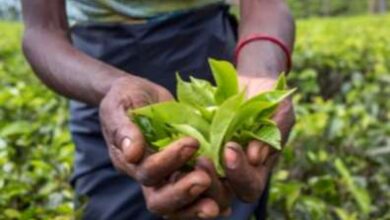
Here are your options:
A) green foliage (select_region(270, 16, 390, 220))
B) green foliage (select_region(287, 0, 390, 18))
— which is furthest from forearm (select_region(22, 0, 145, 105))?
green foliage (select_region(287, 0, 390, 18))

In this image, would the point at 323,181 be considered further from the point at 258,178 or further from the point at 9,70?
the point at 9,70

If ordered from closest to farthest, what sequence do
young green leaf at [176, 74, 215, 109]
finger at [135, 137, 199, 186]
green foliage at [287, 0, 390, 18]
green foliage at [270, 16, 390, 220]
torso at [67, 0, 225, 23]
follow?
1. finger at [135, 137, 199, 186]
2. young green leaf at [176, 74, 215, 109]
3. torso at [67, 0, 225, 23]
4. green foliage at [270, 16, 390, 220]
5. green foliage at [287, 0, 390, 18]

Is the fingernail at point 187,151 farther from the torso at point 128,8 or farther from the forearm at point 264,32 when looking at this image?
the torso at point 128,8

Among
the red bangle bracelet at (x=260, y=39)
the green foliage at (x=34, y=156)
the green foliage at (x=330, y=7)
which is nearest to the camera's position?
the red bangle bracelet at (x=260, y=39)

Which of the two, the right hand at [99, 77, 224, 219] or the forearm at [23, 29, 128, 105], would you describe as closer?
the right hand at [99, 77, 224, 219]

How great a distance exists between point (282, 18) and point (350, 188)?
2.94ft

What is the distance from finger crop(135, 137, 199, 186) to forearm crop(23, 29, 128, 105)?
25 cm

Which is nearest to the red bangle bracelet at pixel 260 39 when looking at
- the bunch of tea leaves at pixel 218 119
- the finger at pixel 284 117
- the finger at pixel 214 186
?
the finger at pixel 284 117

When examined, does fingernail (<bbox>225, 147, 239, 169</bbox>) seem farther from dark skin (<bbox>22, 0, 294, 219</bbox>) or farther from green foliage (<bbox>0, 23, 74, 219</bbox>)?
green foliage (<bbox>0, 23, 74, 219</bbox>)

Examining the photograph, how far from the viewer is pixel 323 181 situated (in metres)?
2.41

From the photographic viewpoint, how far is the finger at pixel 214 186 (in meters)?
1.26

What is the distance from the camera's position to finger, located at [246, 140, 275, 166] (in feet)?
4.21

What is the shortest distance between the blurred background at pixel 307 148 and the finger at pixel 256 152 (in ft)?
2.05

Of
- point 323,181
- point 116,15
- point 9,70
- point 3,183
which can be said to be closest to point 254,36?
point 116,15
